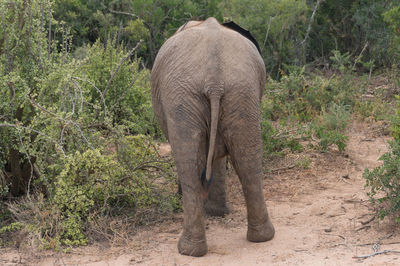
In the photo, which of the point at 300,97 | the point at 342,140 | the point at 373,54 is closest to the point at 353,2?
the point at 373,54

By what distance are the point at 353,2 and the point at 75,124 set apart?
26.4 feet

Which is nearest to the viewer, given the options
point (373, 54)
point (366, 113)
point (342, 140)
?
point (342, 140)

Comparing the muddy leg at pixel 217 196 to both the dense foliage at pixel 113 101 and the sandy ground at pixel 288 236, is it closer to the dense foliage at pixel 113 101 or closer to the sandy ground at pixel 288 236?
the sandy ground at pixel 288 236

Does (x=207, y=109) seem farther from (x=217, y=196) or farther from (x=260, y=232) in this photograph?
(x=217, y=196)

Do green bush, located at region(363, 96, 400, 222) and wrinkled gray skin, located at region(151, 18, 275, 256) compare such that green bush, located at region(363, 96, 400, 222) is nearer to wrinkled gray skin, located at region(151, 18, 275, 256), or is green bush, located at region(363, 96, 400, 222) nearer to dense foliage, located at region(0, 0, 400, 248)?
dense foliage, located at region(0, 0, 400, 248)

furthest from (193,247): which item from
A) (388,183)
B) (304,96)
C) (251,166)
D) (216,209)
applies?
(304,96)

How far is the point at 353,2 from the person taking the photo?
1102cm

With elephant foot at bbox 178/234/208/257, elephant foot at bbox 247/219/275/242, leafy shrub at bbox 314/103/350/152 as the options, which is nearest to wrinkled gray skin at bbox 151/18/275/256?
elephant foot at bbox 178/234/208/257

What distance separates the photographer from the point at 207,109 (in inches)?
161

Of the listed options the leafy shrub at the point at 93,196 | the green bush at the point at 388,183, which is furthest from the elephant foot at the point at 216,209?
the green bush at the point at 388,183

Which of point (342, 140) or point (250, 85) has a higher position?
point (250, 85)

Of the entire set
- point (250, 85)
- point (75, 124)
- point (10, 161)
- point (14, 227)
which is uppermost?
point (250, 85)

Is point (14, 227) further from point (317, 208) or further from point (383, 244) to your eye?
point (383, 244)

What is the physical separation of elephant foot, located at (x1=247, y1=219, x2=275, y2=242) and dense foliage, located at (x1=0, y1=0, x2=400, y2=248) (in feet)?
3.41
